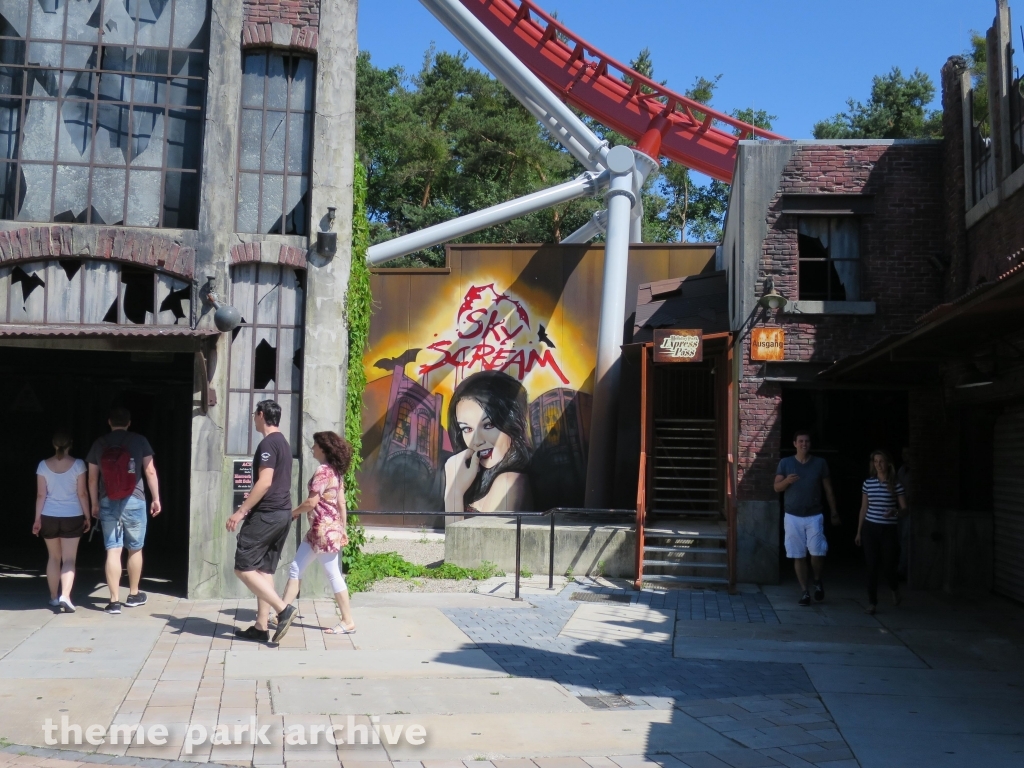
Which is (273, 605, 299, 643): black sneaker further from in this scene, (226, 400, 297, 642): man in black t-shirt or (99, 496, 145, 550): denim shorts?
(99, 496, 145, 550): denim shorts

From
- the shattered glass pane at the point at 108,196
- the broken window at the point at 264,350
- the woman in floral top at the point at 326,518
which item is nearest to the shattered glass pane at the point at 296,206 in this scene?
the broken window at the point at 264,350

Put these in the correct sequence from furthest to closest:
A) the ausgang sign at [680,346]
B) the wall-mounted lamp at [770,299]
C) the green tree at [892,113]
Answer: the green tree at [892,113] → the ausgang sign at [680,346] → the wall-mounted lamp at [770,299]

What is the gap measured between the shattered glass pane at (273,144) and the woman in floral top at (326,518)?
350 centimetres

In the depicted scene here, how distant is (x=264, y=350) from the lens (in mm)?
10141

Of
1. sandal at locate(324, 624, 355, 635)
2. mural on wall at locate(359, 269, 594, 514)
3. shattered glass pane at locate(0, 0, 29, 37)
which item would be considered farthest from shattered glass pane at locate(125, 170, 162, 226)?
mural on wall at locate(359, 269, 594, 514)

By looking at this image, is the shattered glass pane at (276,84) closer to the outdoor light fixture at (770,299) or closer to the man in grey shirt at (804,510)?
the outdoor light fixture at (770,299)

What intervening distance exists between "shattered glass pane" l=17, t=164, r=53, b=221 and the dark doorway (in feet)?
39.7

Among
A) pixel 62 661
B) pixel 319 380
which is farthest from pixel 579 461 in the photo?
pixel 62 661

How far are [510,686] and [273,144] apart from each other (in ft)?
20.5

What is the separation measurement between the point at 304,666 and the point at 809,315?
843 cm

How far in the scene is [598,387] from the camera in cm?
1612

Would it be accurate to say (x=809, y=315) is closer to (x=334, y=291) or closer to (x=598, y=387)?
(x=598, y=387)

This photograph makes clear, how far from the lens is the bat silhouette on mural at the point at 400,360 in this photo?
1875cm

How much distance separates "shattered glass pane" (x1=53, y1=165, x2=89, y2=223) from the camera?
9.97 meters
